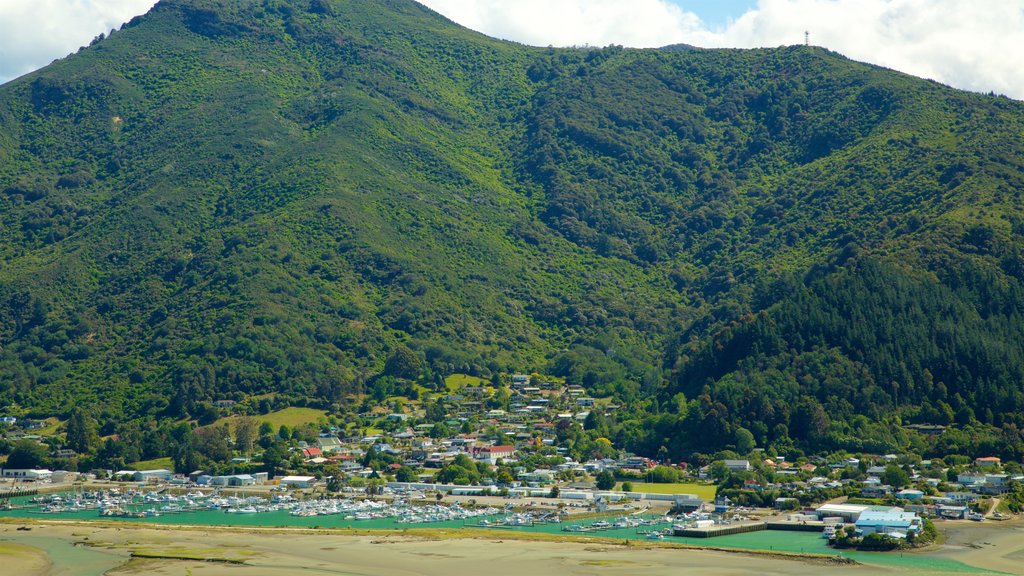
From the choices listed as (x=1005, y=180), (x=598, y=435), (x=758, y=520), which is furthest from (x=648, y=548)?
(x=1005, y=180)

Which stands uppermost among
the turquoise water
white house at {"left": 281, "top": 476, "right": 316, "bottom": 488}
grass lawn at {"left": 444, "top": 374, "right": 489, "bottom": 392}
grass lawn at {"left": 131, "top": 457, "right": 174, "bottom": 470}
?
grass lawn at {"left": 444, "top": 374, "right": 489, "bottom": 392}

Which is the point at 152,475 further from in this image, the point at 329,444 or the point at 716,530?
the point at 716,530

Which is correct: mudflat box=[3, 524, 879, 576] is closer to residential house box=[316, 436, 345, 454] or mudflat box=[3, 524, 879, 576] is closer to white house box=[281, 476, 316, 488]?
white house box=[281, 476, 316, 488]

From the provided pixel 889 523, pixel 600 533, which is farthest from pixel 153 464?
pixel 889 523

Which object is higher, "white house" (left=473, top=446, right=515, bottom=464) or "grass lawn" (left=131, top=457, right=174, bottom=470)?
"white house" (left=473, top=446, right=515, bottom=464)

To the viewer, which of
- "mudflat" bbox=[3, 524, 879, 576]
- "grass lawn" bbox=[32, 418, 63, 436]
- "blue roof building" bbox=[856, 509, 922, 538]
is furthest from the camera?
"grass lawn" bbox=[32, 418, 63, 436]

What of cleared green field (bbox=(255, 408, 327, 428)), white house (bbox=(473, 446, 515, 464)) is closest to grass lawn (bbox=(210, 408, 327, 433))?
cleared green field (bbox=(255, 408, 327, 428))

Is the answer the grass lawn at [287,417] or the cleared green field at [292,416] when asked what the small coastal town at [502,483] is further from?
the cleared green field at [292,416]
